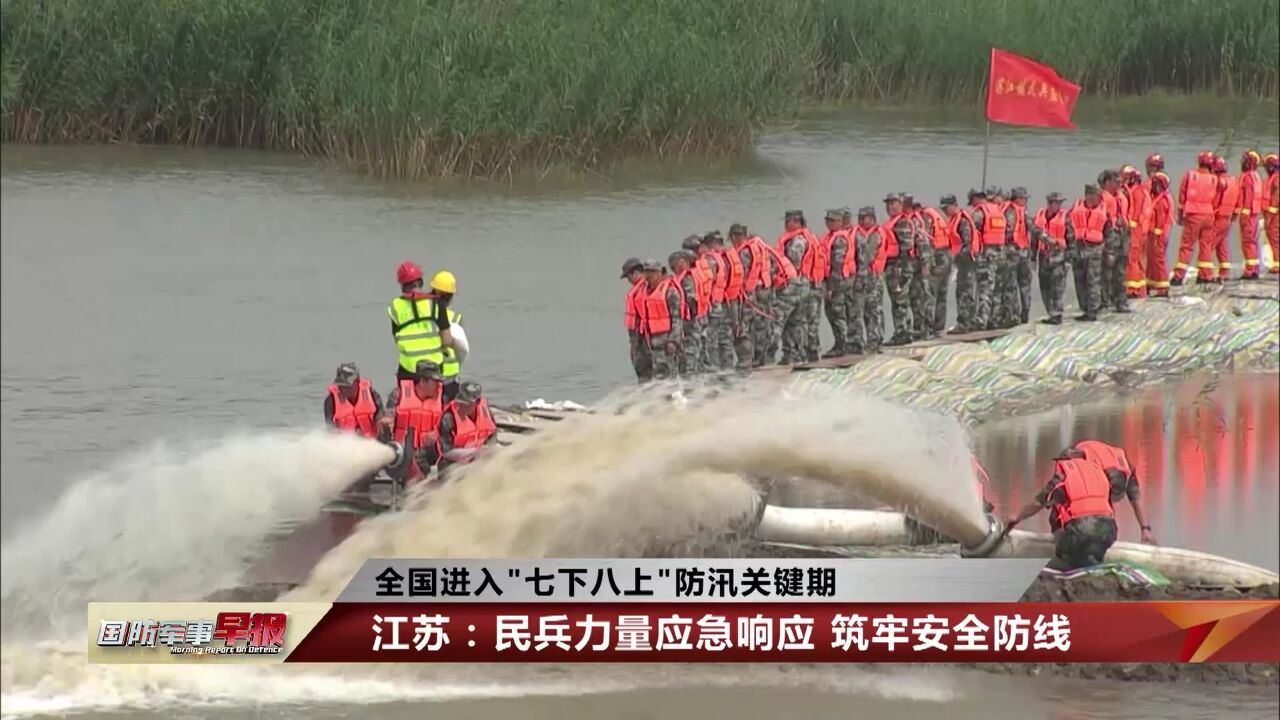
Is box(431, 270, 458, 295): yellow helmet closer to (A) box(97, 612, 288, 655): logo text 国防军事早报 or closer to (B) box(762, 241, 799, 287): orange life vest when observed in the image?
(B) box(762, 241, 799, 287): orange life vest

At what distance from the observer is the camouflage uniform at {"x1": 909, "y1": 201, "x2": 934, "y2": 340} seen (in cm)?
2200

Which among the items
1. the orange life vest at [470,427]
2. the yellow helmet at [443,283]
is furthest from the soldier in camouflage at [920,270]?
the orange life vest at [470,427]

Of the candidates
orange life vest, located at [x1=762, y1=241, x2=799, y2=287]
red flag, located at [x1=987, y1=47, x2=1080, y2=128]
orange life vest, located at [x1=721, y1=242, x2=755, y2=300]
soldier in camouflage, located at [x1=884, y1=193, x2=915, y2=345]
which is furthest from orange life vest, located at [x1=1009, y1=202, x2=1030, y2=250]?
orange life vest, located at [x1=721, y1=242, x2=755, y2=300]

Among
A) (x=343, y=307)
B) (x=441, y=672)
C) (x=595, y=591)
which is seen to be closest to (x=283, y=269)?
(x=343, y=307)

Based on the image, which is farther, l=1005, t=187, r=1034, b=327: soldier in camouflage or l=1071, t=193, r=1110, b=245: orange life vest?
l=1071, t=193, r=1110, b=245: orange life vest

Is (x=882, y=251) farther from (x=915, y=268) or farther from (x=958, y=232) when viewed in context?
(x=958, y=232)

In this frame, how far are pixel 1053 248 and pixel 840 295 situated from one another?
121 inches

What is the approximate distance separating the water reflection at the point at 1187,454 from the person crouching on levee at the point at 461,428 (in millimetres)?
4418

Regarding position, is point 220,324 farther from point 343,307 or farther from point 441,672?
point 441,672

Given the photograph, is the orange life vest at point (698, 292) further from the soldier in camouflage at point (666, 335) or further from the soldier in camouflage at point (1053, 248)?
the soldier in camouflage at point (1053, 248)

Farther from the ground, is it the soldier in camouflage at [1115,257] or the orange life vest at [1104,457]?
the soldier in camouflage at [1115,257]

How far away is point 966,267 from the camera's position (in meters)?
22.7

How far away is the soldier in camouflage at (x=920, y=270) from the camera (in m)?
22.0
